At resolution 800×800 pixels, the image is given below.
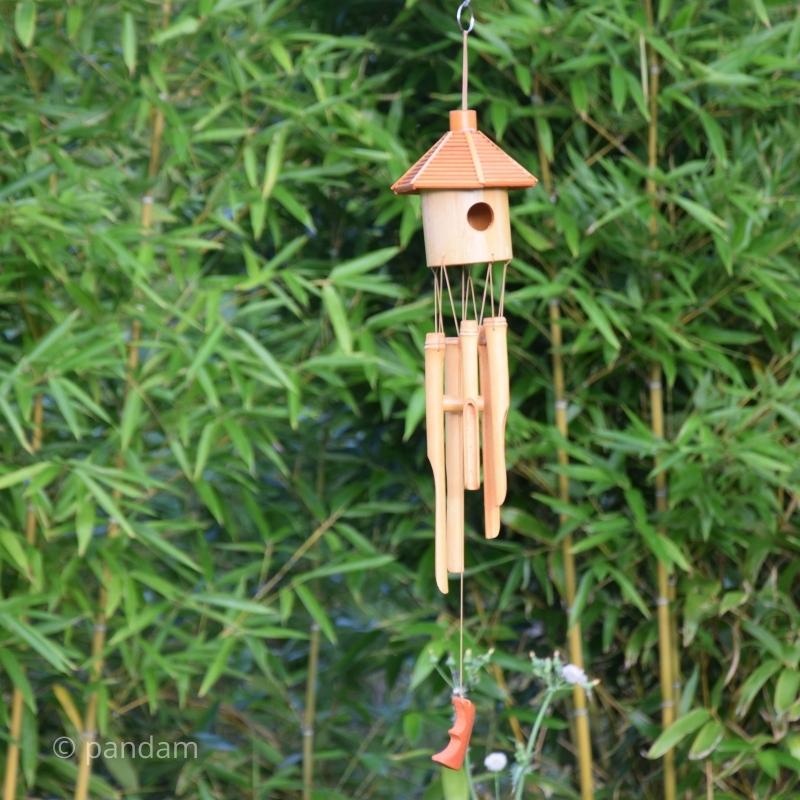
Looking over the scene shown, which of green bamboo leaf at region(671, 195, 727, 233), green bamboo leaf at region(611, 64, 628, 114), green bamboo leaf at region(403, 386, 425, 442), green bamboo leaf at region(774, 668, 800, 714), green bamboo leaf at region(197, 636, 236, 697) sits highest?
green bamboo leaf at region(611, 64, 628, 114)

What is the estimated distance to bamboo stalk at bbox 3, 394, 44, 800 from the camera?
239 centimetres

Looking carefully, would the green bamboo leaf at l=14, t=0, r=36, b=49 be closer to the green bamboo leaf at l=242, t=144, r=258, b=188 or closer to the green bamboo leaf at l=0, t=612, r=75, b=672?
the green bamboo leaf at l=242, t=144, r=258, b=188

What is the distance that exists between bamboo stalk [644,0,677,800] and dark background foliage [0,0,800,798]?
28 mm

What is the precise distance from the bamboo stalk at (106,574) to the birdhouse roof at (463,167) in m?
0.98

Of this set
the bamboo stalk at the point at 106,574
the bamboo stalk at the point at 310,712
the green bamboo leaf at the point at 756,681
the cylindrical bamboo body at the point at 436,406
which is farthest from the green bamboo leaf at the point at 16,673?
the green bamboo leaf at the point at 756,681

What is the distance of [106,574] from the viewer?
2395mm

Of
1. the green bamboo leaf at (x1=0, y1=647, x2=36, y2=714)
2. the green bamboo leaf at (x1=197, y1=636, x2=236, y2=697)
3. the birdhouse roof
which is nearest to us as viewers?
the birdhouse roof

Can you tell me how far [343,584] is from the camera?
2846mm

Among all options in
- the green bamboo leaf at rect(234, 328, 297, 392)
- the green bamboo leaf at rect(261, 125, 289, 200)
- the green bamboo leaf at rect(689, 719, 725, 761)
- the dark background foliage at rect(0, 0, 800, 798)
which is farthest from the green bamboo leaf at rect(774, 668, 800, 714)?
the green bamboo leaf at rect(261, 125, 289, 200)

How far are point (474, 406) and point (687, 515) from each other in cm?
104

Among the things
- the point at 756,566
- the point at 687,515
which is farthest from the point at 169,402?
the point at 756,566

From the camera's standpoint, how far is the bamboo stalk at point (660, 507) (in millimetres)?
2518

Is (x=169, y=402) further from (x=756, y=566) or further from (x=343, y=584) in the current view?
(x=756, y=566)

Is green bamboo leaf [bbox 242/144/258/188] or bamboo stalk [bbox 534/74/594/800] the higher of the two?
green bamboo leaf [bbox 242/144/258/188]
